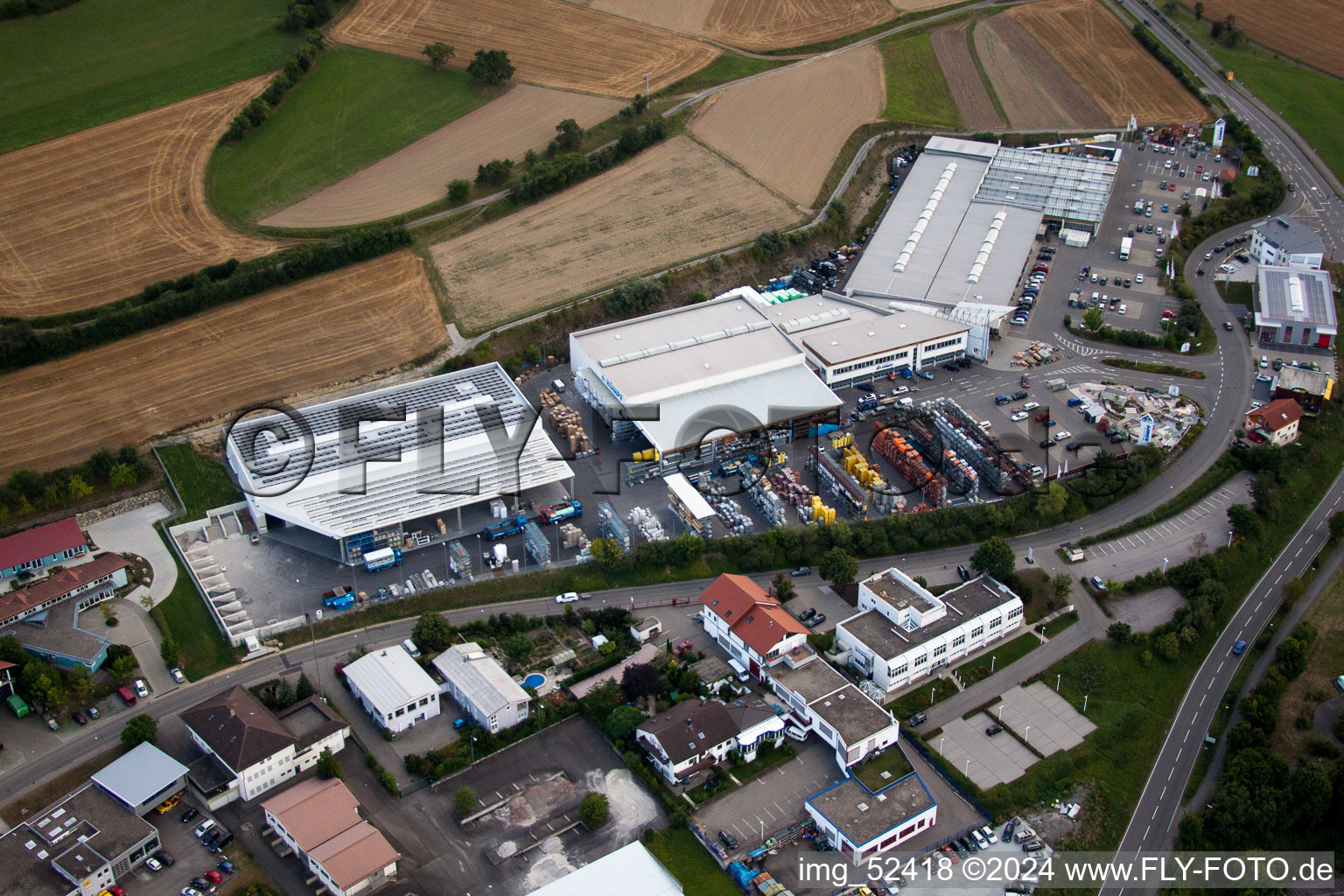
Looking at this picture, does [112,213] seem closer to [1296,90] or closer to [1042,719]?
[1042,719]

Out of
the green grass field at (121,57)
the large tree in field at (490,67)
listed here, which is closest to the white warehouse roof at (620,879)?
the large tree in field at (490,67)

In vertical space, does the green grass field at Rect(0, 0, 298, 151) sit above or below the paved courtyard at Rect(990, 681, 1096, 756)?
above

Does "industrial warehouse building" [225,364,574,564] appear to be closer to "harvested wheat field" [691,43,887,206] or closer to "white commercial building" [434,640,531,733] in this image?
"white commercial building" [434,640,531,733]

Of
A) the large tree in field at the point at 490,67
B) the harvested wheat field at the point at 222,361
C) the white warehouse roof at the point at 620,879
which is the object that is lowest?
the white warehouse roof at the point at 620,879

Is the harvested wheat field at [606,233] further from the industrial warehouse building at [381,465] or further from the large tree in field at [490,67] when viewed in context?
the large tree in field at [490,67]

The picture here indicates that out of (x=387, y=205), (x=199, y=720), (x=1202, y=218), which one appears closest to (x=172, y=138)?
(x=387, y=205)

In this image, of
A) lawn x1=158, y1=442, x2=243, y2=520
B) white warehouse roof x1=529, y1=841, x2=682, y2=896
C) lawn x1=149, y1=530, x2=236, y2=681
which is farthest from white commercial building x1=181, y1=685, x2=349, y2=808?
lawn x1=158, y1=442, x2=243, y2=520

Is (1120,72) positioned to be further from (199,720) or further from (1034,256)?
(199,720)
